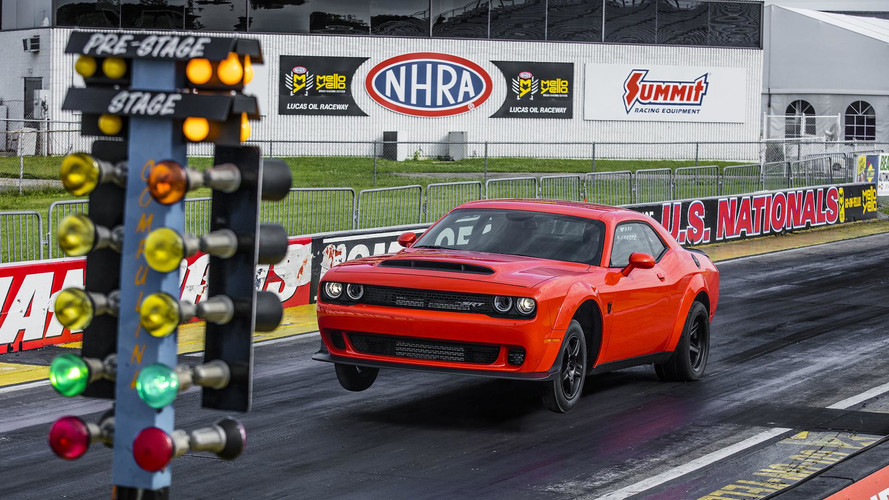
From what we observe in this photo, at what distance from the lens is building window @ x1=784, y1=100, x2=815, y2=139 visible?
49.0 m

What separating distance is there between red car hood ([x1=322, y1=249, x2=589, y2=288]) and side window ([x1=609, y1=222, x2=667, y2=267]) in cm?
50

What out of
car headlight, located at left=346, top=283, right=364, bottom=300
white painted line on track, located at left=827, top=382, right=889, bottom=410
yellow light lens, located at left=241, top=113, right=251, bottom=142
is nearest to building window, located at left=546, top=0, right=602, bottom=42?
white painted line on track, located at left=827, top=382, right=889, bottom=410

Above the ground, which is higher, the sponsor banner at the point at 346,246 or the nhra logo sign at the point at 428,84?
the nhra logo sign at the point at 428,84

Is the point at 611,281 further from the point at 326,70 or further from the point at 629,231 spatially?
the point at 326,70

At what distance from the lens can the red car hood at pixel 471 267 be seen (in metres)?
9.50

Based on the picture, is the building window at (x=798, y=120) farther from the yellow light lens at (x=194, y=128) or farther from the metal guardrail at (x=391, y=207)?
the yellow light lens at (x=194, y=128)

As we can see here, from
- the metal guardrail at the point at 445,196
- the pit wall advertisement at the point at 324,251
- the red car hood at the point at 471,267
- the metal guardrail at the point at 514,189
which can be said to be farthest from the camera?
the metal guardrail at the point at 514,189

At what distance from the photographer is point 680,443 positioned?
9242 mm

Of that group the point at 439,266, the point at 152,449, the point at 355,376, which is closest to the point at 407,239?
the point at 355,376

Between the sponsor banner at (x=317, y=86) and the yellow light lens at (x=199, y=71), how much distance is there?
36.2 meters

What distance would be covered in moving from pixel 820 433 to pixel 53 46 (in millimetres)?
31121

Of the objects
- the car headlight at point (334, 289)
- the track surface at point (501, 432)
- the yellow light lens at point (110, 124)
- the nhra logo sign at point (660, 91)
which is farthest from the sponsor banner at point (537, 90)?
the yellow light lens at point (110, 124)

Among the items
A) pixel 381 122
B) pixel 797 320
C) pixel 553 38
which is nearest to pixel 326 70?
pixel 381 122

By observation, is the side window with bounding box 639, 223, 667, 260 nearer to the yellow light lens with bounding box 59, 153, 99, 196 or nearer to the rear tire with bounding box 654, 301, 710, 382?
the rear tire with bounding box 654, 301, 710, 382
